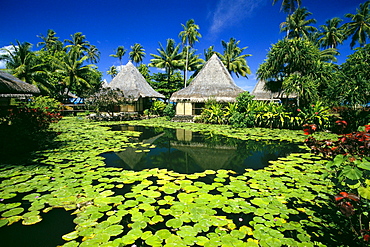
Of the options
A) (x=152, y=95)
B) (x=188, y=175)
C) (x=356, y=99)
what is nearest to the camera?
(x=188, y=175)

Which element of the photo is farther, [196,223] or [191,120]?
[191,120]

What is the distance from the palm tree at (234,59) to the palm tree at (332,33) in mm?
10929

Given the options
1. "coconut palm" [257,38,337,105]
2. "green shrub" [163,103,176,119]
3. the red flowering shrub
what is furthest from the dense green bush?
"green shrub" [163,103,176,119]

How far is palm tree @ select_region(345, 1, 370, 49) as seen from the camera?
77.6 ft

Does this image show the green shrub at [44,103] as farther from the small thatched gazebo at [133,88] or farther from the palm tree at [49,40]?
→ the palm tree at [49,40]

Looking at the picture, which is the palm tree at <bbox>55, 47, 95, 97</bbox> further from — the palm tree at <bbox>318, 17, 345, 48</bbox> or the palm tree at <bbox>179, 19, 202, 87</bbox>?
the palm tree at <bbox>318, 17, 345, 48</bbox>

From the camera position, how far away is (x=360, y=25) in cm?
2400

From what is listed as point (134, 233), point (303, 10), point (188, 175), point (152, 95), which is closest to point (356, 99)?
point (188, 175)

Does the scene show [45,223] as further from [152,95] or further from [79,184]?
[152,95]

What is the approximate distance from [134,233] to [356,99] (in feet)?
33.3

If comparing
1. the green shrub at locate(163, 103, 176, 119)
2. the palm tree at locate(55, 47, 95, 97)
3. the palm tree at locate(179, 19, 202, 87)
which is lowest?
the green shrub at locate(163, 103, 176, 119)

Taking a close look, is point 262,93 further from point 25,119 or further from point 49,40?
point 49,40

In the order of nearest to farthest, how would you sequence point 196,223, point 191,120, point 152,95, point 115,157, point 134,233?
point 134,233, point 196,223, point 115,157, point 191,120, point 152,95

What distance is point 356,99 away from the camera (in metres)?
7.98
